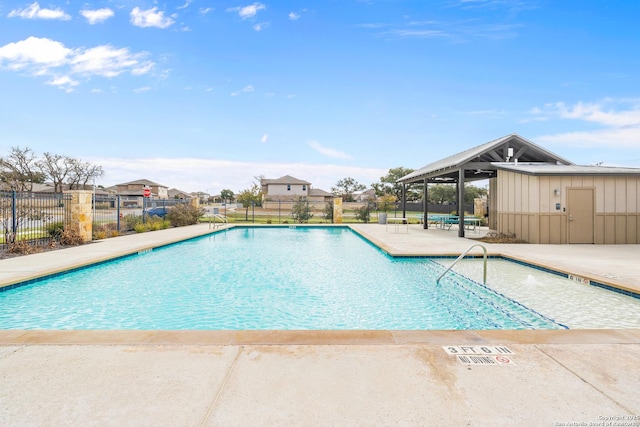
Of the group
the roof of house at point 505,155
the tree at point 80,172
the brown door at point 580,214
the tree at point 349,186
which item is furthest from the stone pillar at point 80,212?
the tree at point 349,186

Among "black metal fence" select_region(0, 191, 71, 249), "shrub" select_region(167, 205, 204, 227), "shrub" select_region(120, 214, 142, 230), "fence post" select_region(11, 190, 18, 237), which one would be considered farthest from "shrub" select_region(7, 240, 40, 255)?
"shrub" select_region(167, 205, 204, 227)

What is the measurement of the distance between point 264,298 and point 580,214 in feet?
36.0

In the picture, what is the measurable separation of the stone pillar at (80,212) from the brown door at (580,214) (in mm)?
15965

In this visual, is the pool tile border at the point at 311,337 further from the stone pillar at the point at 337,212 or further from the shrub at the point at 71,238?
the stone pillar at the point at 337,212

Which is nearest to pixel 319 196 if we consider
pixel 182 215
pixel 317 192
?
pixel 317 192

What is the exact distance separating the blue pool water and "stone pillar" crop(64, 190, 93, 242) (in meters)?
3.50

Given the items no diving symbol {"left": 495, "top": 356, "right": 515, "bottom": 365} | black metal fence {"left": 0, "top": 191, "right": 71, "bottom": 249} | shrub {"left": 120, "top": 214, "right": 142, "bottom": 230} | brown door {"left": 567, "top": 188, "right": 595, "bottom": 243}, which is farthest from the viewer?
shrub {"left": 120, "top": 214, "right": 142, "bottom": 230}

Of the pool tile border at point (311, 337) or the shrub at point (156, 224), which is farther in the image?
the shrub at point (156, 224)

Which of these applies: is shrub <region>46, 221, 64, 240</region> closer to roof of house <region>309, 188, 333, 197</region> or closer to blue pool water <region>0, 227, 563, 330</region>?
blue pool water <region>0, 227, 563, 330</region>

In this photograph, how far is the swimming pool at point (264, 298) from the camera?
192 inches

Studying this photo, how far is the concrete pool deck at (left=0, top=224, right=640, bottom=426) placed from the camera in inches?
84.7

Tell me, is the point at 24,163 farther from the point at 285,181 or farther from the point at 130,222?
the point at 130,222

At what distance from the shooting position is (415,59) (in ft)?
60.1

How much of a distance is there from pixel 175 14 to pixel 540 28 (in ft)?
52.2
